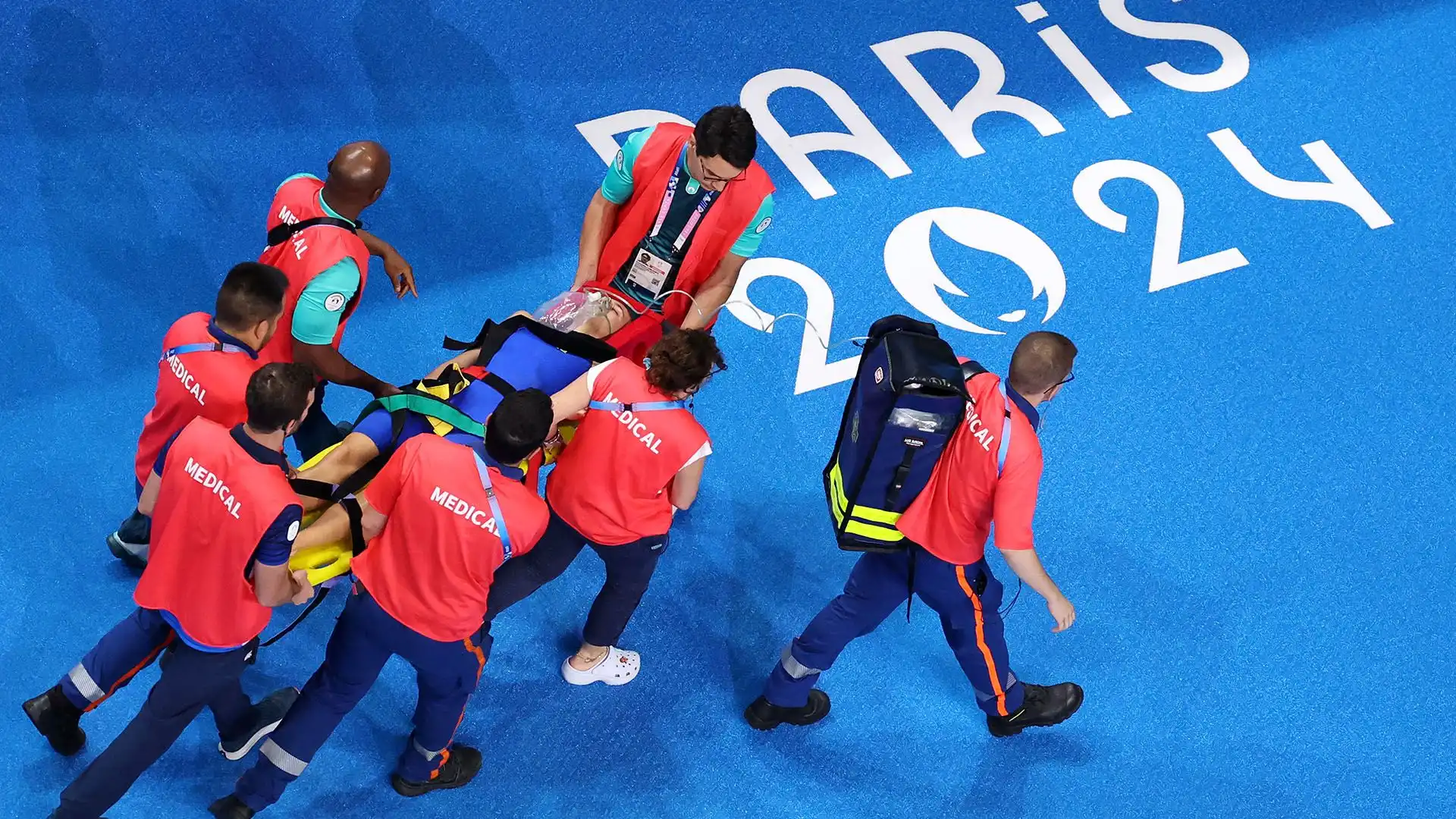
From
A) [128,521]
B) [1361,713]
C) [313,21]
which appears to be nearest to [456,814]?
[128,521]

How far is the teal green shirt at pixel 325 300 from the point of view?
15.9 feet

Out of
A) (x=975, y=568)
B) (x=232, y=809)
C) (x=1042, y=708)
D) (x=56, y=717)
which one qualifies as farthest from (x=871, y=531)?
(x=56, y=717)

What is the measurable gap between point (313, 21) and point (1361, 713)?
6274mm

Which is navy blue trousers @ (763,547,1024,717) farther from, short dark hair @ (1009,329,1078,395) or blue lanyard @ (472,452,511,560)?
blue lanyard @ (472,452,511,560)

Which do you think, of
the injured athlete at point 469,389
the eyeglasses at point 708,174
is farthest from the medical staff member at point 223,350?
the eyeglasses at point 708,174

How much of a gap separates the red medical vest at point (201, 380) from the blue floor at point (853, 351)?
3.99ft

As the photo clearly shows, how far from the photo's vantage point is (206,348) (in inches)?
176

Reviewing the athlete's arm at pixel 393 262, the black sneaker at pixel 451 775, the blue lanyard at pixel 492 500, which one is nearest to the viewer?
the blue lanyard at pixel 492 500

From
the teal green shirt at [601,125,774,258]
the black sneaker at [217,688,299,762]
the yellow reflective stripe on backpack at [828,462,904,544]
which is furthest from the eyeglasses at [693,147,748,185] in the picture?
the black sneaker at [217,688,299,762]

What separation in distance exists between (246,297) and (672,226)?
64.8 inches

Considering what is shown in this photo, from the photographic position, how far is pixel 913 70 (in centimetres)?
798

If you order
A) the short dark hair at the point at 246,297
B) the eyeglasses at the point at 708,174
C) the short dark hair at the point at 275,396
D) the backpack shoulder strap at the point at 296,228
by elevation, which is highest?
the eyeglasses at the point at 708,174

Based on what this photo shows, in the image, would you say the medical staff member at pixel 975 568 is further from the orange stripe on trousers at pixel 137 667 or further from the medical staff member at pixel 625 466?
the orange stripe on trousers at pixel 137 667

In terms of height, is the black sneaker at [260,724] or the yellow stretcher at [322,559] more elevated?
the yellow stretcher at [322,559]
